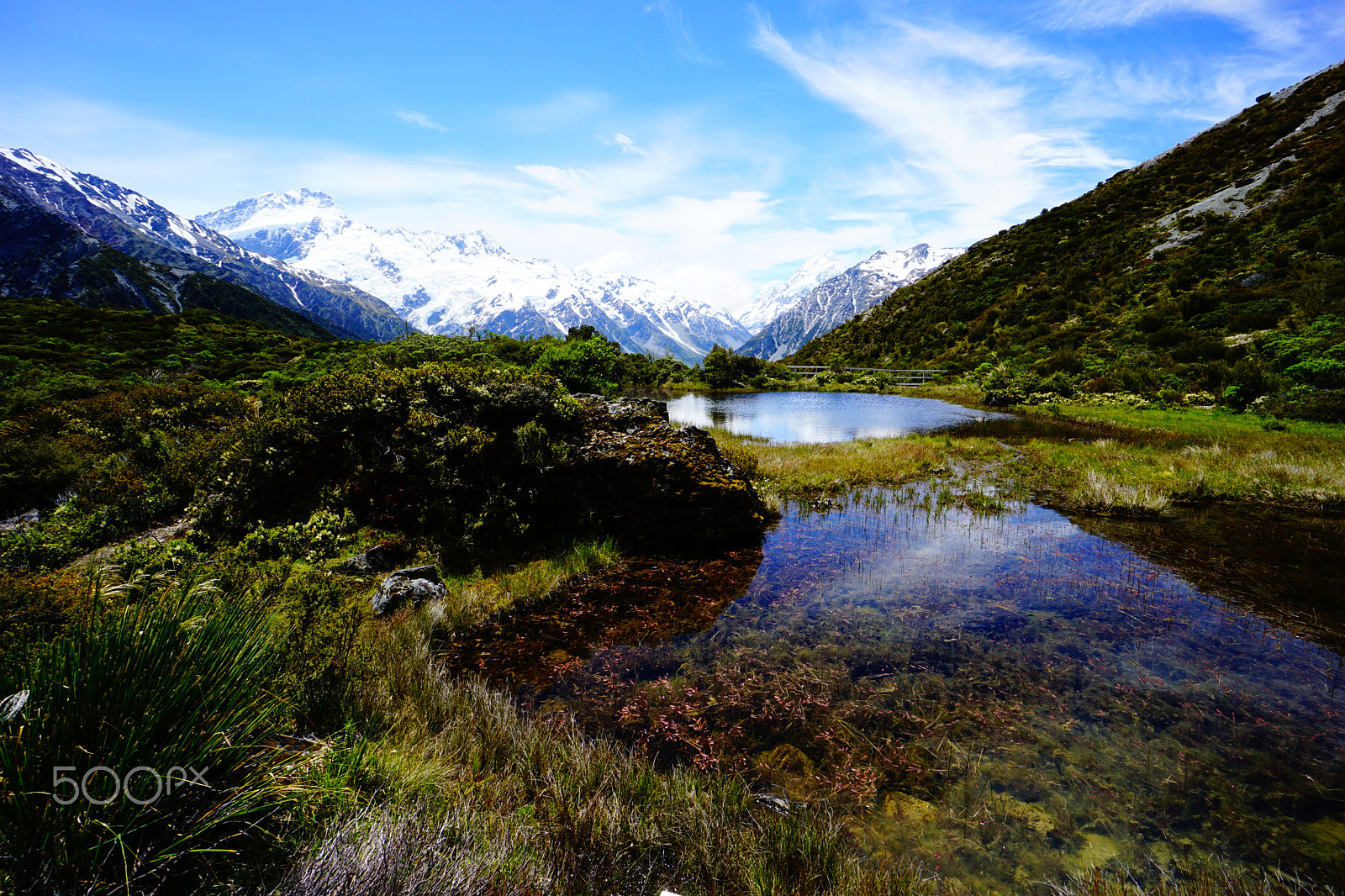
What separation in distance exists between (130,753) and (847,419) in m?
38.8

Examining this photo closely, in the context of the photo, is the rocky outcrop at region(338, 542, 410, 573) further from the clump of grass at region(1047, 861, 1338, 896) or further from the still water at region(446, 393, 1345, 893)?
the clump of grass at region(1047, 861, 1338, 896)

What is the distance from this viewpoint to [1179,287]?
4919 cm

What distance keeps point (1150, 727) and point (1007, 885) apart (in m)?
3.29

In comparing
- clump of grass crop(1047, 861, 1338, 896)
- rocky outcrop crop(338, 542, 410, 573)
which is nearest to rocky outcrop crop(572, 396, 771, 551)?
rocky outcrop crop(338, 542, 410, 573)

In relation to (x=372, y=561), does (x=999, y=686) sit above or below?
below

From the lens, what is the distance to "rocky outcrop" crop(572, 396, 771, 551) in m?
11.3

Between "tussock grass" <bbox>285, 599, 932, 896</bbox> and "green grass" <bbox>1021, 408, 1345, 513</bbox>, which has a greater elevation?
"green grass" <bbox>1021, 408, 1345, 513</bbox>

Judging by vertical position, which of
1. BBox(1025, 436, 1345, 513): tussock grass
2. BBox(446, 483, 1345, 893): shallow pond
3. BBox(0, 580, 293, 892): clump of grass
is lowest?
BBox(446, 483, 1345, 893): shallow pond

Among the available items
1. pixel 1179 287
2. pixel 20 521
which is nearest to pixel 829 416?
pixel 20 521

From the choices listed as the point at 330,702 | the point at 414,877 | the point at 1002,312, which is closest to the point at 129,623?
the point at 414,877

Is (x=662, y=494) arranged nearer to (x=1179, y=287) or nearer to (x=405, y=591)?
(x=405, y=591)

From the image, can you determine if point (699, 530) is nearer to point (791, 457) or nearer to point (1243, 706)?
point (1243, 706)

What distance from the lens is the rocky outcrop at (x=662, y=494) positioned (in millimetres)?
11320

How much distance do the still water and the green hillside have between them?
26.2 meters
